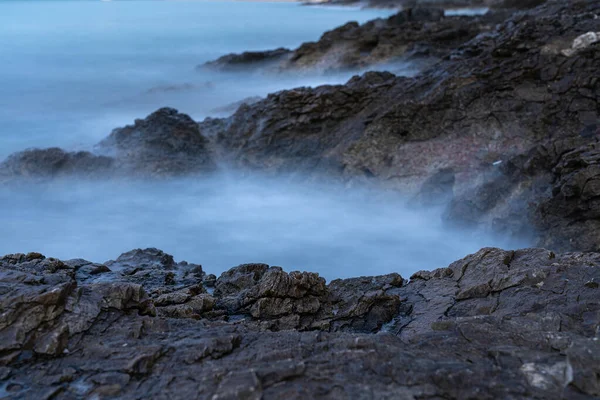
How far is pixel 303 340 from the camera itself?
4.56 meters

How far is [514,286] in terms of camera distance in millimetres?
5711

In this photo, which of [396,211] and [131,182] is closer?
[396,211]

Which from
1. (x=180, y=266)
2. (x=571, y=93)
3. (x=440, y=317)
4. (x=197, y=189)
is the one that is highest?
(x=571, y=93)

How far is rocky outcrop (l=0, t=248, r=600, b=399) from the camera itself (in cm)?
380

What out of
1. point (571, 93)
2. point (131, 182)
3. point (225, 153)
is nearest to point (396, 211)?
point (571, 93)

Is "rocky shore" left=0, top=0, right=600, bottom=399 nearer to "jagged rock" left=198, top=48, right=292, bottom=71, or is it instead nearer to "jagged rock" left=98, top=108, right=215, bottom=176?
"jagged rock" left=98, top=108, right=215, bottom=176

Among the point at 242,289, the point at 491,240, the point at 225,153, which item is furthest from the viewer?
the point at 225,153

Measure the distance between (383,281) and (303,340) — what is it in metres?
2.56

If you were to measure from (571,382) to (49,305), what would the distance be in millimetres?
3737

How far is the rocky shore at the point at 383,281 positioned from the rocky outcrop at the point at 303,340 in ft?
0.06

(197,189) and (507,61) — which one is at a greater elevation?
(507,61)

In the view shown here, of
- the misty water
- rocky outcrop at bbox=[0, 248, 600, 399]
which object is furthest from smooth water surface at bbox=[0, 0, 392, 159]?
rocky outcrop at bbox=[0, 248, 600, 399]

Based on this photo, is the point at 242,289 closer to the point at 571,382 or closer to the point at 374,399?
the point at 374,399

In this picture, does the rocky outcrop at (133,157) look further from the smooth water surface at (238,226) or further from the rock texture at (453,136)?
the smooth water surface at (238,226)
